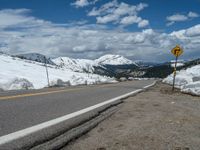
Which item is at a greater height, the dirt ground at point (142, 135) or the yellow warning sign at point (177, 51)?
the yellow warning sign at point (177, 51)

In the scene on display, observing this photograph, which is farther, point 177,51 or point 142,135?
point 177,51

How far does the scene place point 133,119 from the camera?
23.0ft

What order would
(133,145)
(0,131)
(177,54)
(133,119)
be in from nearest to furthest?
(133,145) < (0,131) < (133,119) < (177,54)

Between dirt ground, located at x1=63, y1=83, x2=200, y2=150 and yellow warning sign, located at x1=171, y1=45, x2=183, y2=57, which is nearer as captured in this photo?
dirt ground, located at x1=63, y1=83, x2=200, y2=150

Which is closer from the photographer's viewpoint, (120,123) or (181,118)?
(120,123)

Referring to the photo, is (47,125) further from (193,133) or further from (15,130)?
(193,133)

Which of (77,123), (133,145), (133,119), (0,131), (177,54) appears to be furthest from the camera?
(177,54)

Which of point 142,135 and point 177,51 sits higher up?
point 177,51

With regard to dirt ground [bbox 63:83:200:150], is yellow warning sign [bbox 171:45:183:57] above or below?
above

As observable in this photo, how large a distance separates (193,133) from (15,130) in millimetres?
3074

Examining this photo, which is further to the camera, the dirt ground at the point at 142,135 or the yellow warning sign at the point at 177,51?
the yellow warning sign at the point at 177,51

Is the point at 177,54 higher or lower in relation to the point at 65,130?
higher

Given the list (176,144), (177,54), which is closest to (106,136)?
(176,144)

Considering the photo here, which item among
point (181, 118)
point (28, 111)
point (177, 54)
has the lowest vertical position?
point (181, 118)
